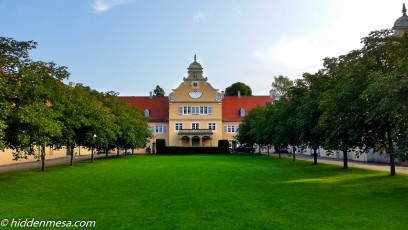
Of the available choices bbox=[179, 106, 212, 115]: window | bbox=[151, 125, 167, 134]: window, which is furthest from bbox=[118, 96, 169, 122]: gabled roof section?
bbox=[179, 106, 212, 115]: window

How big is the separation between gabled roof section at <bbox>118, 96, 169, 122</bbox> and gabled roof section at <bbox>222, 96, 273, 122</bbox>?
457 inches

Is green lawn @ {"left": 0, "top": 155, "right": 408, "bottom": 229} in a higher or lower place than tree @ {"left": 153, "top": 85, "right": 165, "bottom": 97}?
lower

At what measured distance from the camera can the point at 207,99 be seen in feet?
257

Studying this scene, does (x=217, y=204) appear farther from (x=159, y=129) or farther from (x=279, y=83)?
(x=279, y=83)

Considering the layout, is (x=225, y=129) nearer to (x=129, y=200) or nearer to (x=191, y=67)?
(x=191, y=67)

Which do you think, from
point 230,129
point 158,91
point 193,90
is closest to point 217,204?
point 193,90

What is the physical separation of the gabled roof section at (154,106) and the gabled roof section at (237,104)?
11610mm

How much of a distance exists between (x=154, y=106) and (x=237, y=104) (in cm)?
1670

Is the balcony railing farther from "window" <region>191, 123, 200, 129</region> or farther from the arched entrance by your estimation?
"window" <region>191, 123, 200, 129</region>

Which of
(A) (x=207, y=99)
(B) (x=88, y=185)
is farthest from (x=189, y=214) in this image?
(A) (x=207, y=99)

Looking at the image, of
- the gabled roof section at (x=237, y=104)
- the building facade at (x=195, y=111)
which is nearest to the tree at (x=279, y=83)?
the gabled roof section at (x=237, y=104)

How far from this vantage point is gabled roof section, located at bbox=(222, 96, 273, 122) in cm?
8172

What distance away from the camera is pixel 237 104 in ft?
276

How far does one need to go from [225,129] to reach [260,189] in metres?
64.1
